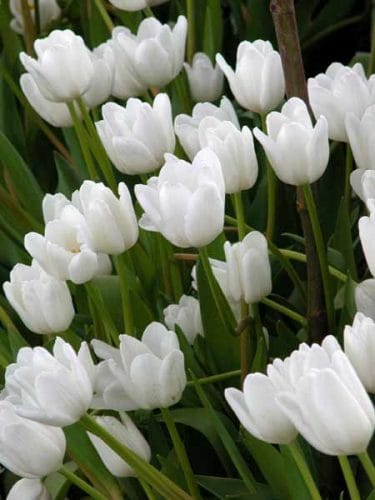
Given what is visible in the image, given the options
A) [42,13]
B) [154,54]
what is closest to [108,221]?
[154,54]

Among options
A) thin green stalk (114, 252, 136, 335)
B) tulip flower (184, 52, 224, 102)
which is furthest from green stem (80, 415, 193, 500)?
tulip flower (184, 52, 224, 102)

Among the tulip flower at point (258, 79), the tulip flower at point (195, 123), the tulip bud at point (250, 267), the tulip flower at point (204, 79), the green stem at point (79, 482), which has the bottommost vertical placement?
the green stem at point (79, 482)

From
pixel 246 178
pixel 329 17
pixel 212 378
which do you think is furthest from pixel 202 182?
pixel 329 17

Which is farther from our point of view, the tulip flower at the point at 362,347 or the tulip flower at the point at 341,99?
the tulip flower at the point at 341,99

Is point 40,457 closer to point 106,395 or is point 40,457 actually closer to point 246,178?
point 106,395

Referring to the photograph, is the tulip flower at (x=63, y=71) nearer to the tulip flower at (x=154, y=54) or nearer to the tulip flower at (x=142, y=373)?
the tulip flower at (x=154, y=54)

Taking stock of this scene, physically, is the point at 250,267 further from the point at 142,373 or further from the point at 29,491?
the point at 29,491

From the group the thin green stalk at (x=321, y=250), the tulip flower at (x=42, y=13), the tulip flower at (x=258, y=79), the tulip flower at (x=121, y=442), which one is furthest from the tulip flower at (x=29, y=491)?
the tulip flower at (x=42, y=13)
